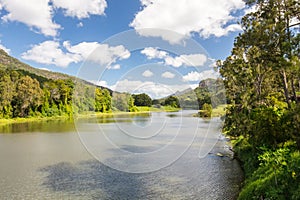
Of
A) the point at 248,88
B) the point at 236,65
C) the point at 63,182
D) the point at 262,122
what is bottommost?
the point at 63,182

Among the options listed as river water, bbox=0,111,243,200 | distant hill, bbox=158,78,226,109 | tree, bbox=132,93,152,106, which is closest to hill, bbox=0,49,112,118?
tree, bbox=132,93,152,106

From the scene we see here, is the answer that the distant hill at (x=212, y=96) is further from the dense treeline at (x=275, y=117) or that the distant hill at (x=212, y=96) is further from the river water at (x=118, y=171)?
the dense treeline at (x=275, y=117)

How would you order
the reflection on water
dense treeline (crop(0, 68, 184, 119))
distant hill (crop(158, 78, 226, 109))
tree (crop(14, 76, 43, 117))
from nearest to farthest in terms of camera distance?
distant hill (crop(158, 78, 226, 109)) → the reflection on water → dense treeline (crop(0, 68, 184, 119)) → tree (crop(14, 76, 43, 117))

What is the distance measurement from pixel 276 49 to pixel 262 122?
358cm

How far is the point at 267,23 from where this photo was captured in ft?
41.3

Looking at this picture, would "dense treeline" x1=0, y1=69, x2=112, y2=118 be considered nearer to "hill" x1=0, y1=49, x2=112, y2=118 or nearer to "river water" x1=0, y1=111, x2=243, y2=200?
"hill" x1=0, y1=49, x2=112, y2=118

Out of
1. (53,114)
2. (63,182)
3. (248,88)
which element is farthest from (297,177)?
(53,114)

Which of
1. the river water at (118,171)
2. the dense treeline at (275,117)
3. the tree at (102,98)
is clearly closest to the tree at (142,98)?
the tree at (102,98)

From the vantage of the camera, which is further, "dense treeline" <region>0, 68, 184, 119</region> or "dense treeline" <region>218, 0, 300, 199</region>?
"dense treeline" <region>0, 68, 184, 119</region>

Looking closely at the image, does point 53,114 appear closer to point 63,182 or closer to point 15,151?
point 15,151

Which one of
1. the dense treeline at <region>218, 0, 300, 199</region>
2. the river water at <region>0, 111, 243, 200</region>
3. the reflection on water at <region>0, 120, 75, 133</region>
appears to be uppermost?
the dense treeline at <region>218, 0, 300, 199</region>

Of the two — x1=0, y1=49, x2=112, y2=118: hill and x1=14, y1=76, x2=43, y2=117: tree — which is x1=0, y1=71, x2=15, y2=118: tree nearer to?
x1=0, y1=49, x2=112, y2=118: hill

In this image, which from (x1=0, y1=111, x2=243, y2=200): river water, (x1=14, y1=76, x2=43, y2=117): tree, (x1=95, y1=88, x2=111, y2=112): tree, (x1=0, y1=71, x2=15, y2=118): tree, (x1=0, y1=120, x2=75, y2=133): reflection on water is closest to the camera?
(x1=0, y1=111, x2=243, y2=200): river water

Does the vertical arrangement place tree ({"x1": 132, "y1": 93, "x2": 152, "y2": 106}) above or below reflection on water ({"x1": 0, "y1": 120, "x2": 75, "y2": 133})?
above
